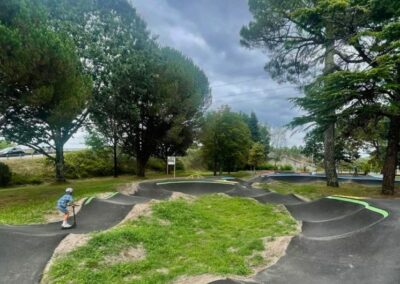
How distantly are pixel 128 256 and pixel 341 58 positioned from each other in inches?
715

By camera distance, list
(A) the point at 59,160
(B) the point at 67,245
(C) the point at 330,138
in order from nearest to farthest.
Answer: (B) the point at 67,245
(C) the point at 330,138
(A) the point at 59,160

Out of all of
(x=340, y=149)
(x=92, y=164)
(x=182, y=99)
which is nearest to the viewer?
(x=182, y=99)

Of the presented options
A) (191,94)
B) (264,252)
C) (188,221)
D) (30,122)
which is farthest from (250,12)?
(264,252)

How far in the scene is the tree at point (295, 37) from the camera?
18828 mm

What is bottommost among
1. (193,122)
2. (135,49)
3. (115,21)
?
(193,122)

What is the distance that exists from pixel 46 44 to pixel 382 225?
518 inches

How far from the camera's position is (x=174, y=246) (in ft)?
26.8

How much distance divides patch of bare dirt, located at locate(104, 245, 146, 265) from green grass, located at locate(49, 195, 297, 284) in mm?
78

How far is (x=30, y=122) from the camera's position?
18188 millimetres

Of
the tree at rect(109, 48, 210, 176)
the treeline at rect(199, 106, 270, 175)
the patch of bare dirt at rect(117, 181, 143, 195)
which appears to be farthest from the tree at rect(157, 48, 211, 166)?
the patch of bare dirt at rect(117, 181, 143, 195)

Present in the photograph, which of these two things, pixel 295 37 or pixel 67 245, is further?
pixel 295 37

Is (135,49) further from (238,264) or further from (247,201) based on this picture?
(238,264)

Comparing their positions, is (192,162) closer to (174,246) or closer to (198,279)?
(174,246)

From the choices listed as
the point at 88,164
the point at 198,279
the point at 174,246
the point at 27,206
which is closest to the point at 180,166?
the point at 88,164
